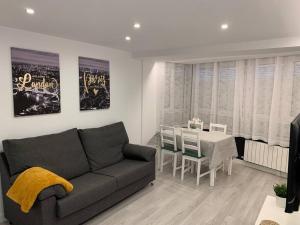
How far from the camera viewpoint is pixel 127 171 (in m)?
3.17

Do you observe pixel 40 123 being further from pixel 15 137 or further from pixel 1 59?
pixel 1 59

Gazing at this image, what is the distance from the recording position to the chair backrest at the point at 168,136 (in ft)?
13.6

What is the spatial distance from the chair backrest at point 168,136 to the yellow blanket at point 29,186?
2167 millimetres

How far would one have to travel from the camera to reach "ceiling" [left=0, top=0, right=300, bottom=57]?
1863 mm

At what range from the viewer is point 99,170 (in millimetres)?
3264

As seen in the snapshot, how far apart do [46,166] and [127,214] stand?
119cm

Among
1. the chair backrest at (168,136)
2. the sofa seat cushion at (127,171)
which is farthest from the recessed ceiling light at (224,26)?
the sofa seat cushion at (127,171)

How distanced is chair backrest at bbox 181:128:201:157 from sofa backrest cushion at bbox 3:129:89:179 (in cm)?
167

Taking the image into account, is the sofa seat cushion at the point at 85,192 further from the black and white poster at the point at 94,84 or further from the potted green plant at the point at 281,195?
the potted green plant at the point at 281,195

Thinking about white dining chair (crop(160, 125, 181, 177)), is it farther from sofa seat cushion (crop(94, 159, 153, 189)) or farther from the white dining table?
sofa seat cushion (crop(94, 159, 153, 189))

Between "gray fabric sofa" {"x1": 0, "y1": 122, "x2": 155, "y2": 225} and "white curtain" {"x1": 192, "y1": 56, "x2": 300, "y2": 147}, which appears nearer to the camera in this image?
"gray fabric sofa" {"x1": 0, "y1": 122, "x2": 155, "y2": 225}

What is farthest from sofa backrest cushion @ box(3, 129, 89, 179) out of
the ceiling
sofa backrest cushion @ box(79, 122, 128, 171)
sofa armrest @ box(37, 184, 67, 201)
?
the ceiling

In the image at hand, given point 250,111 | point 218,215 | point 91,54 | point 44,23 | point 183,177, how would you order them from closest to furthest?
1. point 44,23
2. point 218,215
3. point 91,54
4. point 183,177
5. point 250,111

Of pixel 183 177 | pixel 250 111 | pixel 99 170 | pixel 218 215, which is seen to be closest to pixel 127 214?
pixel 99 170
